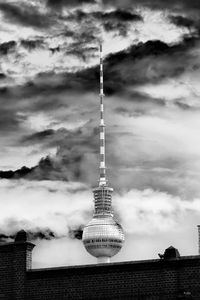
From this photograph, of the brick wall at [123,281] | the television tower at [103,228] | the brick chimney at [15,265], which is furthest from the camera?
the television tower at [103,228]

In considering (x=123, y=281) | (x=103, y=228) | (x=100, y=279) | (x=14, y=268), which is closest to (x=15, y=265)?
(x=14, y=268)

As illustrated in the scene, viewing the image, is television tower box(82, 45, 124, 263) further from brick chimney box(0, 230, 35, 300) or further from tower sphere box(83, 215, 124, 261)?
brick chimney box(0, 230, 35, 300)

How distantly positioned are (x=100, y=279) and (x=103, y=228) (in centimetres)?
15033

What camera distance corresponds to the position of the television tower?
607 ft

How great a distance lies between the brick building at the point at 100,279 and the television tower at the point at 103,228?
140712 mm

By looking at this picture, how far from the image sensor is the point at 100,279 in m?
36.9

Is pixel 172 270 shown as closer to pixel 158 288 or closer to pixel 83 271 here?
pixel 158 288

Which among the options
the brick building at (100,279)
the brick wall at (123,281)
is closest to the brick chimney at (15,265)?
the brick building at (100,279)

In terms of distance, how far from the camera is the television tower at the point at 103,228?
184875mm

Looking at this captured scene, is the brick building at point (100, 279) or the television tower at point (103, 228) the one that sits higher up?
the television tower at point (103, 228)

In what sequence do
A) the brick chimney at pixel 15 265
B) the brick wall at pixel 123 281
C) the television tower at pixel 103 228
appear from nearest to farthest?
1. the brick wall at pixel 123 281
2. the brick chimney at pixel 15 265
3. the television tower at pixel 103 228

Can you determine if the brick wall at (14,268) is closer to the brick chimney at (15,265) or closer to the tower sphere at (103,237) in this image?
the brick chimney at (15,265)

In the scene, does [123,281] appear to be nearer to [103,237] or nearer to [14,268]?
[14,268]

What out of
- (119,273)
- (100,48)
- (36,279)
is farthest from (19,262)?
(100,48)
